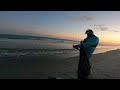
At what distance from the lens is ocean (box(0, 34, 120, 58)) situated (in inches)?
381

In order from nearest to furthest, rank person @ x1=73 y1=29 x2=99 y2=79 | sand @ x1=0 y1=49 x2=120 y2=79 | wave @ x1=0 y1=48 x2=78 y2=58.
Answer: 1. person @ x1=73 y1=29 x2=99 y2=79
2. sand @ x1=0 y1=49 x2=120 y2=79
3. wave @ x1=0 y1=48 x2=78 y2=58

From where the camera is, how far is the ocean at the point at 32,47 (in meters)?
9.67

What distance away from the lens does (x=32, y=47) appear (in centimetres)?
1085

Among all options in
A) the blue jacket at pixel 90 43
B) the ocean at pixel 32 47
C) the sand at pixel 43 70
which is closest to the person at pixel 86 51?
the blue jacket at pixel 90 43

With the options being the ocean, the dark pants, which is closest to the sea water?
the ocean

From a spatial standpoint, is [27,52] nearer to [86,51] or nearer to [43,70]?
[43,70]

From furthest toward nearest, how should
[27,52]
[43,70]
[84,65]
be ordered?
[27,52], [43,70], [84,65]

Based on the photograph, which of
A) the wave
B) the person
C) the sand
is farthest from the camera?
the wave

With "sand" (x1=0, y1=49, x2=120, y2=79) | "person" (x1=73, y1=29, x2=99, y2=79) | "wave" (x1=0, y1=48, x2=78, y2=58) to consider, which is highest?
"person" (x1=73, y1=29, x2=99, y2=79)

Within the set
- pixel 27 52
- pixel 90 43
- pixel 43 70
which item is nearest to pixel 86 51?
pixel 90 43

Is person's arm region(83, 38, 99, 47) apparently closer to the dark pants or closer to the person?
the person

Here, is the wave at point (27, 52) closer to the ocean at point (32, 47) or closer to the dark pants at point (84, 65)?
the ocean at point (32, 47)
